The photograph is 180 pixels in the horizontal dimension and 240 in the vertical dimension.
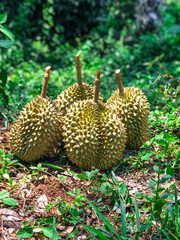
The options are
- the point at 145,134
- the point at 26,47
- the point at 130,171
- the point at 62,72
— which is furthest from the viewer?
the point at 26,47

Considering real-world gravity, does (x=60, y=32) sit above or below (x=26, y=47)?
above

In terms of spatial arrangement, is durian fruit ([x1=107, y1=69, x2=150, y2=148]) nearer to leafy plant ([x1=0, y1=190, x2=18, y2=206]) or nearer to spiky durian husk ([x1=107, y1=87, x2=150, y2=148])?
spiky durian husk ([x1=107, y1=87, x2=150, y2=148])

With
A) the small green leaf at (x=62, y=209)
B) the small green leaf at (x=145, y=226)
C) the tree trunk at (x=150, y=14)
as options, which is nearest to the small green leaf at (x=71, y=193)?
the small green leaf at (x=62, y=209)

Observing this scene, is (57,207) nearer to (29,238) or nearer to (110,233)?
(29,238)

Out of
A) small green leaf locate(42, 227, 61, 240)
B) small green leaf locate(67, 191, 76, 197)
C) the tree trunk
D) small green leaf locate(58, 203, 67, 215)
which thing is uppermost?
the tree trunk

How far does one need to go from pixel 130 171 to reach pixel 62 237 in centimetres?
103

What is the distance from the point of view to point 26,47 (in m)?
7.26

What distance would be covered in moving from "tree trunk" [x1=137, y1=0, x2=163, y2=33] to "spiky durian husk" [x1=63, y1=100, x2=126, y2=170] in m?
4.90

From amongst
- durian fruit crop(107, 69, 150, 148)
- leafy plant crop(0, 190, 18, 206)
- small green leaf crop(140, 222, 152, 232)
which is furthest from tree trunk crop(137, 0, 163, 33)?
leafy plant crop(0, 190, 18, 206)

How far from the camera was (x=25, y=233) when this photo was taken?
194 centimetres


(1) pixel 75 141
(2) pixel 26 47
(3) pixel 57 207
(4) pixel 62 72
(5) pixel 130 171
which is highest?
(2) pixel 26 47

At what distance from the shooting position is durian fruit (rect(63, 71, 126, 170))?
8.23 feet

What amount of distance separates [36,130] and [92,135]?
0.53 metres

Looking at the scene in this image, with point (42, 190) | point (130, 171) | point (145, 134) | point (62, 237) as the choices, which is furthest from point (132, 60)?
point (62, 237)
